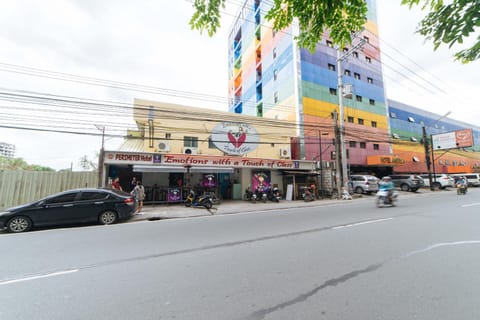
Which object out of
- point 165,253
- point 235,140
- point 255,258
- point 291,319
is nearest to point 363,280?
point 291,319

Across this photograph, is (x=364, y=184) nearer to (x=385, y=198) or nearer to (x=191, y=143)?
(x=385, y=198)

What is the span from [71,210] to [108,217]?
4.12ft

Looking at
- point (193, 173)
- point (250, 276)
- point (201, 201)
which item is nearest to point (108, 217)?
point (201, 201)

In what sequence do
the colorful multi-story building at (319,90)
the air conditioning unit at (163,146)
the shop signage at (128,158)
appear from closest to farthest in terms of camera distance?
the shop signage at (128,158) → the air conditioning unit at (163,146) → the colorful multi-story building at (319,90)

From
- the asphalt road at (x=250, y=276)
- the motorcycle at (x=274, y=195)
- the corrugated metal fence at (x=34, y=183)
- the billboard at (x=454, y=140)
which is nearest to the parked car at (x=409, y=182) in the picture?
the motorcycle at (x=274, y=195)

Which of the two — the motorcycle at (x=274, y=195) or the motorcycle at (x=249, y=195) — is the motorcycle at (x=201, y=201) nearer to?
the motorcycle at (x=249, y=195)

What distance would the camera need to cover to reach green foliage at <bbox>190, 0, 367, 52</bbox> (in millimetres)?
2799

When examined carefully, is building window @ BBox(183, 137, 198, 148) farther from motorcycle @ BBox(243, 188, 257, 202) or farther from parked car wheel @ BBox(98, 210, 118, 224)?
parked car wheel @ BBox(98, 210, 118, 224)

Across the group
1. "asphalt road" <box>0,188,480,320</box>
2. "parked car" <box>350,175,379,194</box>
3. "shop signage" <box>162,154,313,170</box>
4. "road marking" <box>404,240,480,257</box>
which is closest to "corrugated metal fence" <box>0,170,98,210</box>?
"shop signage" <box>162,154,313,170</box>

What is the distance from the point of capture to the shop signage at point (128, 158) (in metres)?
12.2

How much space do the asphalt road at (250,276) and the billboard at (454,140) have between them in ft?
113

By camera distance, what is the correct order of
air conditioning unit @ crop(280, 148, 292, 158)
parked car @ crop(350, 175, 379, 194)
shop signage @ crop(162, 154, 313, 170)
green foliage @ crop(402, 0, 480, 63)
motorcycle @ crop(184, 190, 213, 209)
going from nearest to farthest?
1. green foliage @ crop(402, 0, 480, 63)
2. motorcycle @ crop(184, 190, 213, 209)
3. shop signage @ crop(162, 154, 313, 170)
4. parked car @ crop(350, 175, 379, 194)
5. air conditioning unit @ crop(280, 148, 292, 158)

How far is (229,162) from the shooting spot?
14969 mm

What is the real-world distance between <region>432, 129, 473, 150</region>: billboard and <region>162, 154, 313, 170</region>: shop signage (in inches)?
1077
